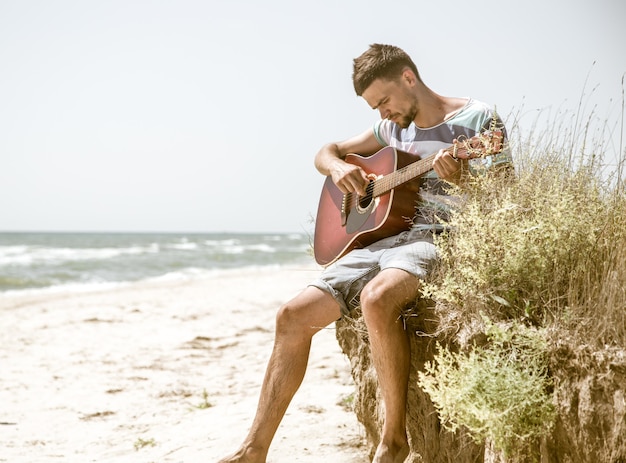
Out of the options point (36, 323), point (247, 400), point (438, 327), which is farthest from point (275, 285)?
point (438, 327)

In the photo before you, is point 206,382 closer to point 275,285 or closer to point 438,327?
point 438,327

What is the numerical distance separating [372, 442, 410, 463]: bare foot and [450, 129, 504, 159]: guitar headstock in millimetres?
1370

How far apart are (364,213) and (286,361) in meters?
1.07

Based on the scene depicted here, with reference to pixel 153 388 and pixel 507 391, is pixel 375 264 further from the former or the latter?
pixel 153 388

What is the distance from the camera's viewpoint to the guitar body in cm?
325

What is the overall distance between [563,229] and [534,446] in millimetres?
827

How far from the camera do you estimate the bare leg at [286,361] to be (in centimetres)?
285

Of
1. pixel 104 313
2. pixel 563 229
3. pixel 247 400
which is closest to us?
pixel 563 229

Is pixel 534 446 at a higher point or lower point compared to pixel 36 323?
higher

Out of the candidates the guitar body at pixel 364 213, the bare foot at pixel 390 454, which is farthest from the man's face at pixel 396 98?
the bare foot at pixel 390 454

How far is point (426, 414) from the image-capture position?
8.96ft

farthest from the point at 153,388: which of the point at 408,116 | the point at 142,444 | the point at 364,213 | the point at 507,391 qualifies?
the point at 507,391

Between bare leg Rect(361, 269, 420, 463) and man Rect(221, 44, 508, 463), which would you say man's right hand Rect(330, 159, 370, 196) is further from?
bare leg Rect(361, 269, 420, 463)

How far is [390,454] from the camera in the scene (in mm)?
2512
